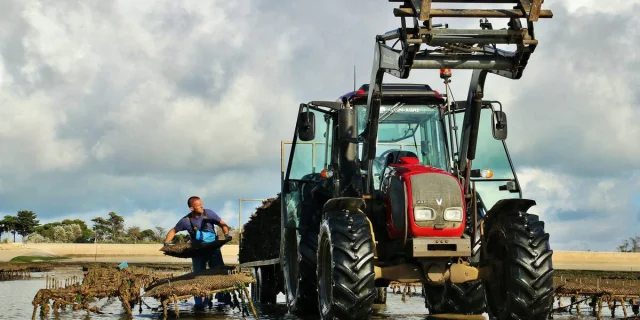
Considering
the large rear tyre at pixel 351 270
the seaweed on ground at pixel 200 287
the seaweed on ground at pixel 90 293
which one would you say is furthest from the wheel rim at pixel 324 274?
the seaweed on ground at pixel 90 293

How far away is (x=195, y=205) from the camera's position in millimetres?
15008

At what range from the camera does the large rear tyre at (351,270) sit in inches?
386

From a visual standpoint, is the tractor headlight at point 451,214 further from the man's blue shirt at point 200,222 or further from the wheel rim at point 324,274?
the man's blue shirt at point 200,222

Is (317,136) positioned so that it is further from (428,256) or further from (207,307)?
(207,307)

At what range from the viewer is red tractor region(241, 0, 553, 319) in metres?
9.80

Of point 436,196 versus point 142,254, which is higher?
point 142,254

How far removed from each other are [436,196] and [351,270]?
1.30 metres

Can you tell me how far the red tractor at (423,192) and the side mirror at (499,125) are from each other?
0.05ft

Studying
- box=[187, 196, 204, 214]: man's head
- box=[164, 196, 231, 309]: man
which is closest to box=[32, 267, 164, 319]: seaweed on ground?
box=[164, 196, 231, 309]: man

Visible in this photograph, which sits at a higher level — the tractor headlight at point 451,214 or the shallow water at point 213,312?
the tractor headlight at point 451,214

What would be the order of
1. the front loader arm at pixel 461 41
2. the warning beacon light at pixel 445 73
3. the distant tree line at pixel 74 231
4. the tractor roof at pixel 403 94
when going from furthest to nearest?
the distant tree line at pixel 74 231, the tractor roof at pixel 403 94, the warning beacon light at pixel 445 73, the front loader arm at pixel 461 41

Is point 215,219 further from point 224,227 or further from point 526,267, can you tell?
point 526,267

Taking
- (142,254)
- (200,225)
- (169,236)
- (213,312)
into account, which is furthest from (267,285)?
(142,254)

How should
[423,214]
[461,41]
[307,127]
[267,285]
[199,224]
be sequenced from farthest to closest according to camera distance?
[267,285] → [199,224] → [307,127] → [423,214] → [461,41]
